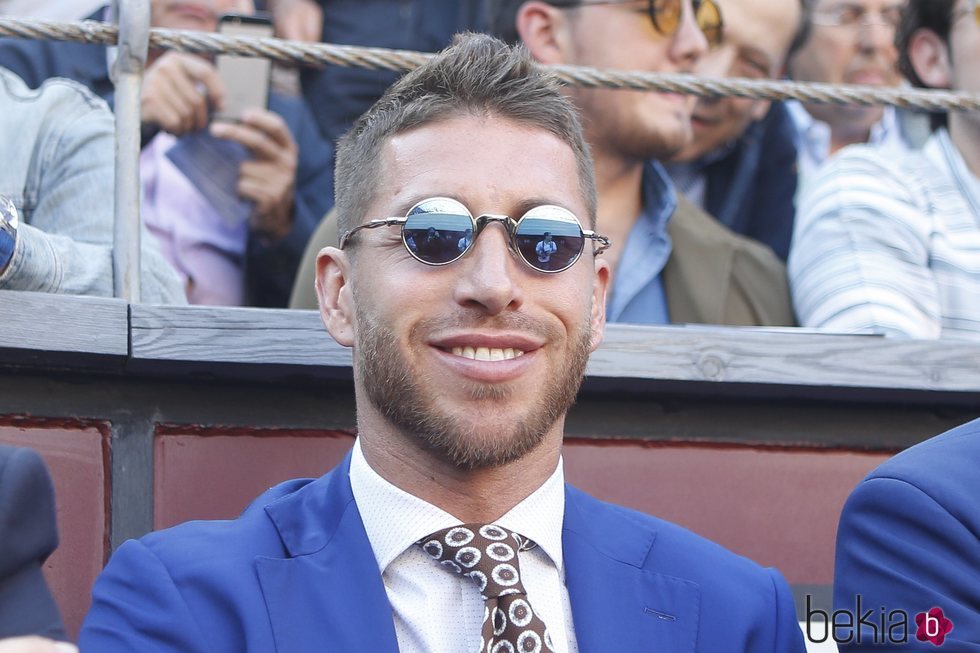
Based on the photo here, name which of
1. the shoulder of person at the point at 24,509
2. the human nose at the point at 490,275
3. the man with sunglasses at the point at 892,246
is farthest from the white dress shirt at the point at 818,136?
the shoulder of person at the point at 24,509

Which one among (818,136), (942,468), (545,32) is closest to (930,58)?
(818,136)

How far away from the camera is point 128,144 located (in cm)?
288

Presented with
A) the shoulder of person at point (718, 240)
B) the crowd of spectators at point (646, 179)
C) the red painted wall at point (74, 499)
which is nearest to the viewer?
the red painted wall at point (74, 499)

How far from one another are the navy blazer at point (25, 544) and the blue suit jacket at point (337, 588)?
0.73 feet

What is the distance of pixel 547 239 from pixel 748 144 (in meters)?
2.07

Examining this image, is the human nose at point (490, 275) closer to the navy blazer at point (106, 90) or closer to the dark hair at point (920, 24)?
the navy blazer at point (106, 90)

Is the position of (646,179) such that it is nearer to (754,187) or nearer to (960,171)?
(754,187)

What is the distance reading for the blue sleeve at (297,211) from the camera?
12.5ft

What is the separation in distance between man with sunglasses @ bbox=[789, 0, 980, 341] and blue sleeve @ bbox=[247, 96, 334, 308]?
1258 mm

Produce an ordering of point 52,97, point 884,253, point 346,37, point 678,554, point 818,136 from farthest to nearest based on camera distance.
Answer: point 818,136 < point 346,37 < point 884,253 < point 52,97 < point 678,554

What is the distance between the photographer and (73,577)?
2.77m

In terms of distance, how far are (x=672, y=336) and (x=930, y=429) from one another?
0.67m

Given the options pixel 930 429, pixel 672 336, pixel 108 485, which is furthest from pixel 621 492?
pixel 108 485

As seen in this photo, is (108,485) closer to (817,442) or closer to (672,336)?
(672,336)
